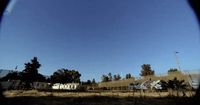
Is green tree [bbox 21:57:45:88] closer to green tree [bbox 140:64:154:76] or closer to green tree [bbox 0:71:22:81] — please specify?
green tree [bbox 0:71:22:81]

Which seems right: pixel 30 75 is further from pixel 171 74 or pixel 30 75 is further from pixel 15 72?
pixel 171 74


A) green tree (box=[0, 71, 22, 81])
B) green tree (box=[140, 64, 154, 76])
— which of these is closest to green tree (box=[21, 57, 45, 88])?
green tree (box=[0, 71, 22, 81])

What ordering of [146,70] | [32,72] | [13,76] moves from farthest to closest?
1. [146,70]
2. [32,72]
3. [13,76]

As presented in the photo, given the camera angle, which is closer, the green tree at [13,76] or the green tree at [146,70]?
the green tree at [13,76]

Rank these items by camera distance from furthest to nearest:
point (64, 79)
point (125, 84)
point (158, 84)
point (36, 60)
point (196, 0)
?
point (64, 79) < point (125, 84) < point (36, 60) < point (158, 84) < point (196, 0)

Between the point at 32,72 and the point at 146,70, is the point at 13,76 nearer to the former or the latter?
the point at 32,72

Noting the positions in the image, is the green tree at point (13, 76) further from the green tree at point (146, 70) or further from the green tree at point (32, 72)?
the green tree at point (146, 70)

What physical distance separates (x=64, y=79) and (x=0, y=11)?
7446cm

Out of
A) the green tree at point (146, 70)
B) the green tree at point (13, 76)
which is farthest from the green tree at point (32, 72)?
the green tree at point (146, 70)

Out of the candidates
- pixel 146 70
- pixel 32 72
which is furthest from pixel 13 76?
pixel 146 70

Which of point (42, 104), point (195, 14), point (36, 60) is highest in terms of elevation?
point (36, 60)

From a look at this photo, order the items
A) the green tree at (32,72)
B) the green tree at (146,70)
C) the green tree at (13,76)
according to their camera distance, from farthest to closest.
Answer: the green tree at (146,70) < the green tree at (32,72) < the green tree at (13,76)

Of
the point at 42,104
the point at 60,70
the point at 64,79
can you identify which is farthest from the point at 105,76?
the point at 42,104

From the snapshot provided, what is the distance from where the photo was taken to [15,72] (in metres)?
43.2
